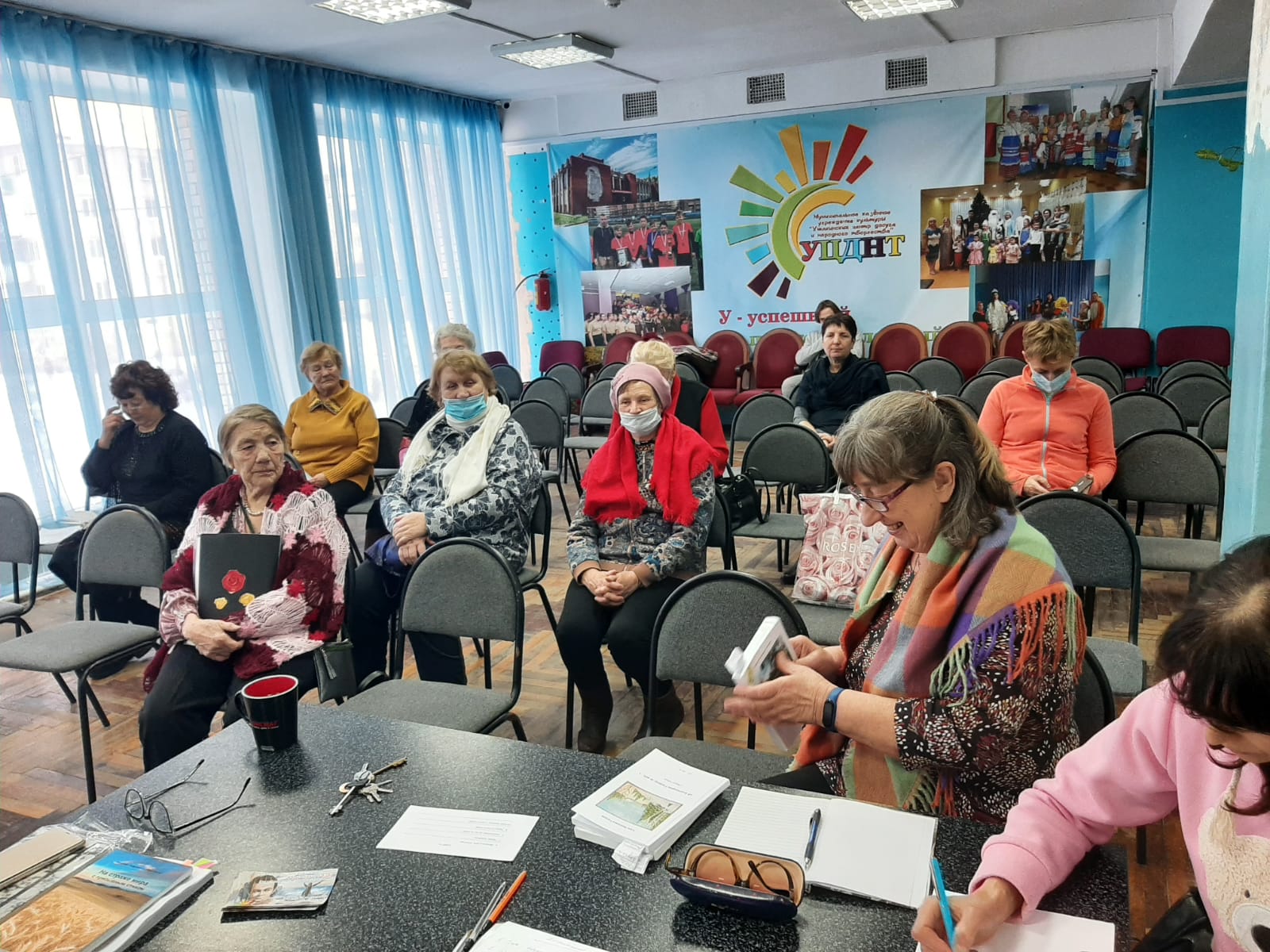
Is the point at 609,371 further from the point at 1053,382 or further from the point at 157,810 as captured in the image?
the point at 157,810

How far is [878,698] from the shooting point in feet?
5.34

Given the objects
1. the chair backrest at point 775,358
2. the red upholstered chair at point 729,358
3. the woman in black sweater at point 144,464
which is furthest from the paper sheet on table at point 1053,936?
the chair backrest at point 775,358

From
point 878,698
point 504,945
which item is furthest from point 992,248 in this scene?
point 504,945

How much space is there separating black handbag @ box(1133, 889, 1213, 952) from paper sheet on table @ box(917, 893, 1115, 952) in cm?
6

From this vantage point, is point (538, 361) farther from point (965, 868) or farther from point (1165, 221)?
point (965, 868)

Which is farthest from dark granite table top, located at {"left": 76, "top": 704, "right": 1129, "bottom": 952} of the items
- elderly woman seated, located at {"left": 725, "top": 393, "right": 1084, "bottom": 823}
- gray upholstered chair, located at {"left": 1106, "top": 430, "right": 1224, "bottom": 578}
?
gray upholstered chair, located at {"left": 1106, "top": 430, "right": 1224, "bottom": 578}

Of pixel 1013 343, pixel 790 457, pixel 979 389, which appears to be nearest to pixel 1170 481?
pixel 790 457

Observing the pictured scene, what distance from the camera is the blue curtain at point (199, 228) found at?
207 inches

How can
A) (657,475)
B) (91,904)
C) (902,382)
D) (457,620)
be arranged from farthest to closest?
1. (902,382)
2. (657,475)
3. (457,620)
4. (91,904)

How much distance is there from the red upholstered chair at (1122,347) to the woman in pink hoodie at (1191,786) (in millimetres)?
7260

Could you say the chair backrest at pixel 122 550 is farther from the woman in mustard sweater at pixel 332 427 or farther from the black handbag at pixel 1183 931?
the black handbag at pixel 1183 931

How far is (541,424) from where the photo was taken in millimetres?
5727

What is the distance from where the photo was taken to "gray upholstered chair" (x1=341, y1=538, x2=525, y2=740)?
246 centimetres

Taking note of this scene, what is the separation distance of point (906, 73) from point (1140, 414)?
4.60 meters
